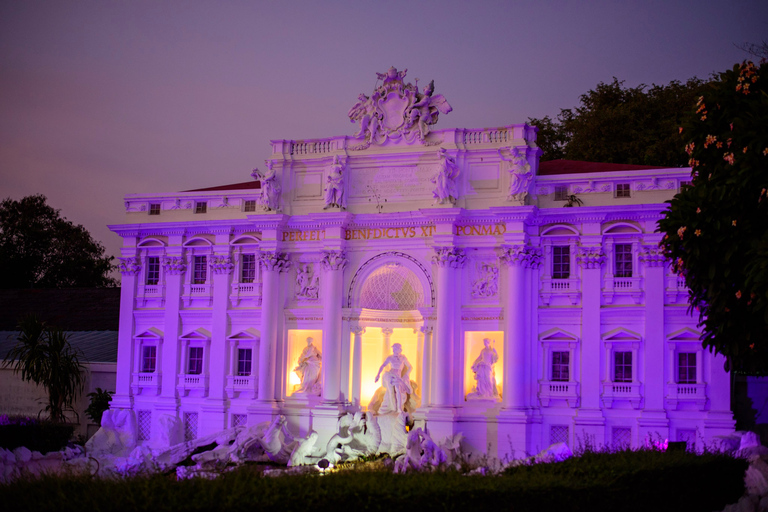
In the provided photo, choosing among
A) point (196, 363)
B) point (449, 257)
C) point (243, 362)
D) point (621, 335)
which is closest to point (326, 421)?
point (243, 362)

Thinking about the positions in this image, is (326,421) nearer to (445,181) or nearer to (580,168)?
(445,181)

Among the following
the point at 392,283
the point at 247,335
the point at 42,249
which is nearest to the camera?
the point at 392,283

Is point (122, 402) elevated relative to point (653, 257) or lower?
lower

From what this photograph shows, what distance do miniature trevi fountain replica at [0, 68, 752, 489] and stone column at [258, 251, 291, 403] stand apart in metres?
0.07

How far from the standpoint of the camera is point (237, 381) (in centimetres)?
3212

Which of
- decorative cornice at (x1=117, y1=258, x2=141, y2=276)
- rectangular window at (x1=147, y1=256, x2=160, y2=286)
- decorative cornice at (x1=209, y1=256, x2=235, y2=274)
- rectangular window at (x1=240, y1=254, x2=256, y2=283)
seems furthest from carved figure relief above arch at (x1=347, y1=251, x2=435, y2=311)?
decorative cornice at (x1=117, y1=258, x2=141, y2=276)

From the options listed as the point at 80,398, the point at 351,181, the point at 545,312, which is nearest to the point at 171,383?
the point at 80,398

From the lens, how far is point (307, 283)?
31.8 meters

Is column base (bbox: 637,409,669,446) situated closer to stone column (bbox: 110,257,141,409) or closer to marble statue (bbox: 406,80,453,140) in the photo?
marble statue (bbox: 406,80,453,140)

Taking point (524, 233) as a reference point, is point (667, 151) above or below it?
above

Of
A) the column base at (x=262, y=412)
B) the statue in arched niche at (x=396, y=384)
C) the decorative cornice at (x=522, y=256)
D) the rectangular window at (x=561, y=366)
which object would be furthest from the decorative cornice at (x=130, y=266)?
the rectangular window at (x=561, y=366)

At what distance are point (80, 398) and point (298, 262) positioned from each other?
1074 cm

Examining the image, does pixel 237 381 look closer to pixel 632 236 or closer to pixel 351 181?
pixel 351 181

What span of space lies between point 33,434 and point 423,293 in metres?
14.3
